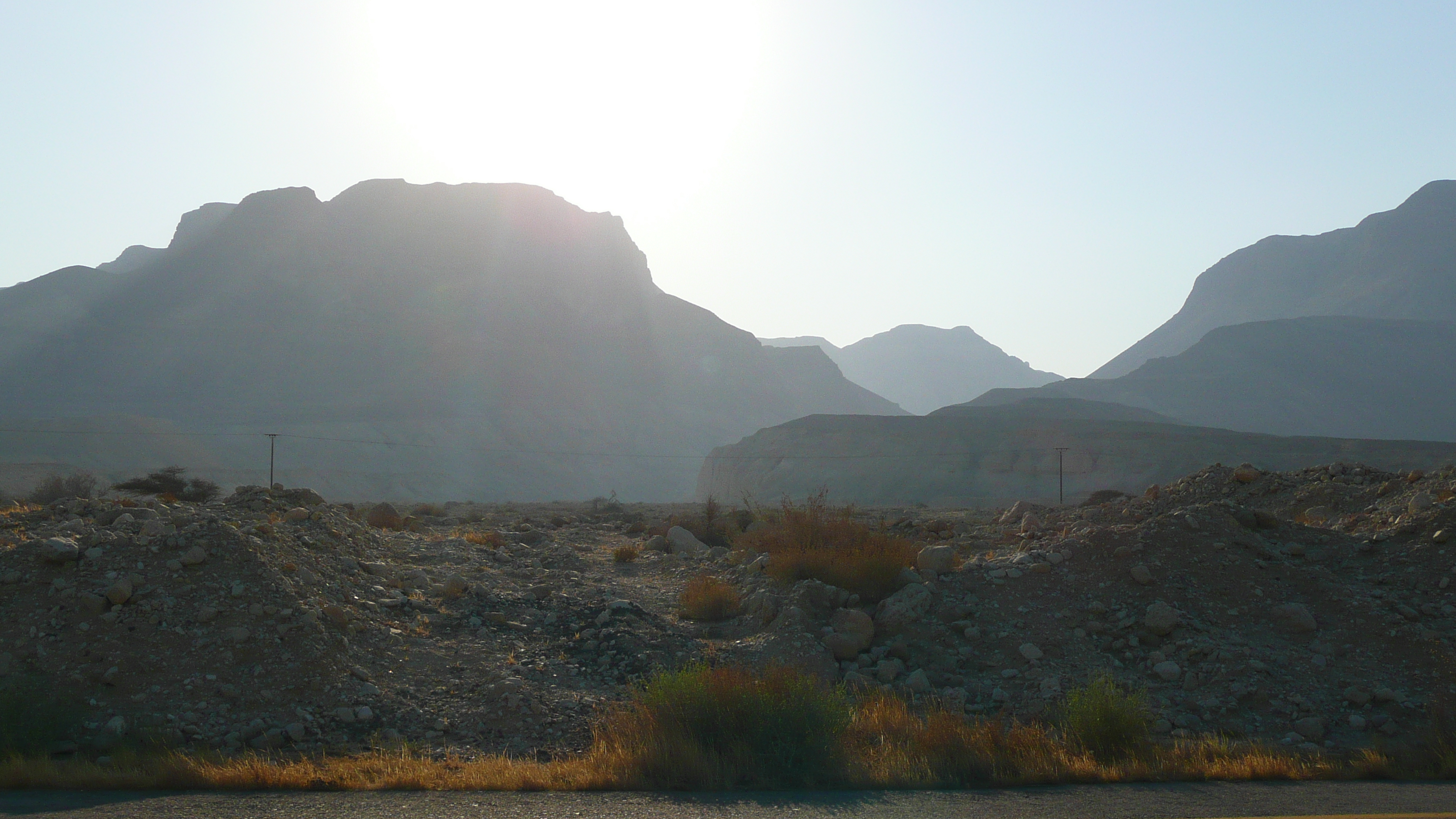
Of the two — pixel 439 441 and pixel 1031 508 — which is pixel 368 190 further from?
pixel 1031 508

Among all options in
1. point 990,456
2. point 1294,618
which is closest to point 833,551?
point 1294,618

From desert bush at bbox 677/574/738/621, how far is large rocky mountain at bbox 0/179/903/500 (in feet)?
185

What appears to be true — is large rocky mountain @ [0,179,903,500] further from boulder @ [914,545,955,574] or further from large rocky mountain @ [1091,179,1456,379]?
large rocky mountain @ [1091,179,1456,379]

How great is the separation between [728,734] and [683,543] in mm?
14301

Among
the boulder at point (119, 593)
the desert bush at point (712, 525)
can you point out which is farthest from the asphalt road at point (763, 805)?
the desert bush at point (712, 525)

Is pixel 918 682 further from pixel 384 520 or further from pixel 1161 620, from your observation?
pixel 384 520

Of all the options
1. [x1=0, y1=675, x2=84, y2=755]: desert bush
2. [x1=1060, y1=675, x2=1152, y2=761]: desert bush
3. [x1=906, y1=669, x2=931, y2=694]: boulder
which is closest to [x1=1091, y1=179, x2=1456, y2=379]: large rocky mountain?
[x1=906, y1=669, x2=931, y2=694]: boulder

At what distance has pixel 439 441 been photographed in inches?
3275

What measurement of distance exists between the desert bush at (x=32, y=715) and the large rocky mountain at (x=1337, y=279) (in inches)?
6245

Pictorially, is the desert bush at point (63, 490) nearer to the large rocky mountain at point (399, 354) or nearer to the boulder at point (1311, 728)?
the boulder at point (1311, 728)

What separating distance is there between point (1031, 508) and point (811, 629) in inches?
722

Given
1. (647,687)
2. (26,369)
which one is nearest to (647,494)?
(26,369)

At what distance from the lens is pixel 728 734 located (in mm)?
7223

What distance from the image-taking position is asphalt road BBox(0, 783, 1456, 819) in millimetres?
5949
